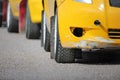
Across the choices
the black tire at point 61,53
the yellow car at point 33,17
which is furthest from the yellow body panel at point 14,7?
the black tire at point 61,53

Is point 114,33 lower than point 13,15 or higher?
lower

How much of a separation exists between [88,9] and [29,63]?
1.38 m

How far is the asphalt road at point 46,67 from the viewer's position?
349 inches

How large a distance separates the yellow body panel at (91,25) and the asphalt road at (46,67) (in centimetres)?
38

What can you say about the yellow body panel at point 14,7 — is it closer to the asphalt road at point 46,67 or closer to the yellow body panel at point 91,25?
the asphalt road at point 46,67

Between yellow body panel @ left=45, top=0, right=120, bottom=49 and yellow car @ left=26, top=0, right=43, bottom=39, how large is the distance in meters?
4.58

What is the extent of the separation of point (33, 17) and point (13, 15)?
2.63m

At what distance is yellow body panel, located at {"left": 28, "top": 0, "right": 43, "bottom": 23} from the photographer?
48.3 feet

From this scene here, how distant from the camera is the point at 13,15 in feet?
57.4

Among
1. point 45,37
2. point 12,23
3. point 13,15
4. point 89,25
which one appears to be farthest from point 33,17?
point 89,25

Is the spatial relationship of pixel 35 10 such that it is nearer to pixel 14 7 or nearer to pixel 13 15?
pixel 14 7

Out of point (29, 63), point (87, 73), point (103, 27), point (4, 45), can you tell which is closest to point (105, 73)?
point (87, 73)

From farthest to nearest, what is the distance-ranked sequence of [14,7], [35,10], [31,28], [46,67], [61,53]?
[14,7], [31,28], [35,10], [61,53], [46,67]

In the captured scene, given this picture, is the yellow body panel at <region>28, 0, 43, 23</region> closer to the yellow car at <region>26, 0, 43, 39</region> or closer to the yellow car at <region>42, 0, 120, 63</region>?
the yellow car at <region>26, 0, 43, 39</region>
